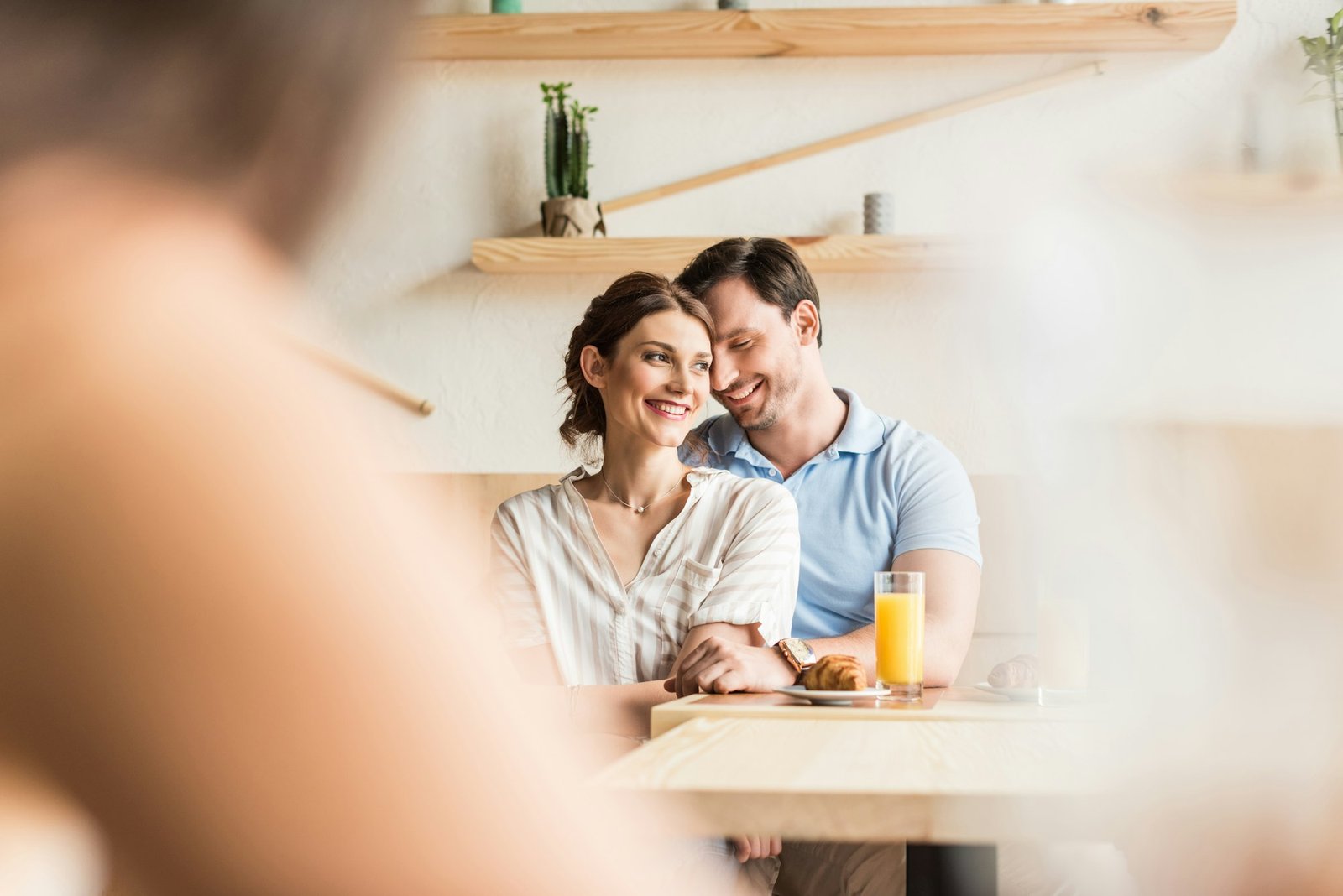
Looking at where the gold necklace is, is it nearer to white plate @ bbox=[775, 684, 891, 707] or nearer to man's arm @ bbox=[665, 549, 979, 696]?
man's arm @ bbox=[665, 549, 979, 696]

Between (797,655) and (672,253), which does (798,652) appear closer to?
(797,655)

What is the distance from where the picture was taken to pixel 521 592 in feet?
5.40

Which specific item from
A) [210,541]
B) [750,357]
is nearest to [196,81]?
[210,541]

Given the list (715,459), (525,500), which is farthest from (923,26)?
(525,500)

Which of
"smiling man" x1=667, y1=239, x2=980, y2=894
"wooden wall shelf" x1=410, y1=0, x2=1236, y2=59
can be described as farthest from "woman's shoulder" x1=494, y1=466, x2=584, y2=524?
"wooden wall shelf" x1=410, y1=0, x2=1236, y2=59

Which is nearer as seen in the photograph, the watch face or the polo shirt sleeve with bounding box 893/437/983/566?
the watch face

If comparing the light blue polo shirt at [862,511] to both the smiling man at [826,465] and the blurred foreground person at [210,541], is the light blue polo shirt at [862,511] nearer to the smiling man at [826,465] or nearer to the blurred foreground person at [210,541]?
the smiling man at [826,465]

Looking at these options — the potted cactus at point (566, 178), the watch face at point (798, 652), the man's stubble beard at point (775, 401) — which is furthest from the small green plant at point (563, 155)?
the watch face at point (798, 652)

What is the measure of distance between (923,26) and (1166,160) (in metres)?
2.38

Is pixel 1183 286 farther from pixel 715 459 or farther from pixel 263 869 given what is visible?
pixel 715 459

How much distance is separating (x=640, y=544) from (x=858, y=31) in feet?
5.24

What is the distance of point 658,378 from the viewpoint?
5.77 ft

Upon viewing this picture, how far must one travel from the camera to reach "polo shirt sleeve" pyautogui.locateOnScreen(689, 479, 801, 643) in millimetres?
1526

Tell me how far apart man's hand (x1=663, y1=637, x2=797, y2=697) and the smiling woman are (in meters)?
0.08
